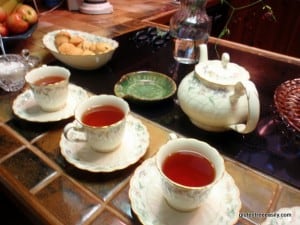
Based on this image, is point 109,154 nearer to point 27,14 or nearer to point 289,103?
point 289,103

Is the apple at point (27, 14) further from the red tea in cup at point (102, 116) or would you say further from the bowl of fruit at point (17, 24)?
the red tea in cup at point (102, 116)

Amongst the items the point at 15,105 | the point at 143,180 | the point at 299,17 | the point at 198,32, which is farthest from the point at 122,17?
the point at 299,17

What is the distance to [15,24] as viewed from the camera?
1.02 meters

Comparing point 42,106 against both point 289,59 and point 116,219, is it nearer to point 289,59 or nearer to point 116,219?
point 116,219

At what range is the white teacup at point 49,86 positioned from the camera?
66 cm

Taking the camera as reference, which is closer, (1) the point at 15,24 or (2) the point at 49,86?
(2) the point at 49,86

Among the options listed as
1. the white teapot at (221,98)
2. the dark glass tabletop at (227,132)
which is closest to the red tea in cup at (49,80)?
the dark glass tabletop at (227,132)

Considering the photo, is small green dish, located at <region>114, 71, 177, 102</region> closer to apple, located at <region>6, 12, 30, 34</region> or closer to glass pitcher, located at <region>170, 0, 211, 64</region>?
glass pitcher, located at <region>170, 0, 211, 64</region>

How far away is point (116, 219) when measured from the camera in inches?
18.8

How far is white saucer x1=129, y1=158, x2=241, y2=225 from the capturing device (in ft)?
1.51

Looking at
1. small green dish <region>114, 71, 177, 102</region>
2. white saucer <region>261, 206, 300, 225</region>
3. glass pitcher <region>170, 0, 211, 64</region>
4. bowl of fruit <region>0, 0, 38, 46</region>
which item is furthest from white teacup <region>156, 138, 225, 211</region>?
bowl of fruit <region>0, 0, 38, 46</region>

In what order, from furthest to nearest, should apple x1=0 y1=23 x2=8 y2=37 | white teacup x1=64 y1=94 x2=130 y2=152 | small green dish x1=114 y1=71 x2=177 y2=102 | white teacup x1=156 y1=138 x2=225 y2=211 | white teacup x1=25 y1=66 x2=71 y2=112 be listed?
apple x1=0 y1=23 x2=8 y2=37 < small green dish x1=114 y1=71 x2=177 y2=102 < white teacup x1=25 y1=66 x2=71 y2=112 < white teacup x1=64 y1=94 x2=130 y2=152 < white teacup x1=156 y1=138 x2=225 y2=211

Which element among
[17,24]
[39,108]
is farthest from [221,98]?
[17,24]

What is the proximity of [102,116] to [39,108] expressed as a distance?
21 centimetres
